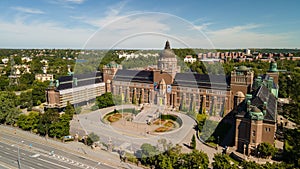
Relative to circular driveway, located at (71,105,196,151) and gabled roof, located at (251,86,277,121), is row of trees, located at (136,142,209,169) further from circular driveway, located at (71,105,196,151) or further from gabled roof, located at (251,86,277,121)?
gabled roof, located at (251,86,277,121)

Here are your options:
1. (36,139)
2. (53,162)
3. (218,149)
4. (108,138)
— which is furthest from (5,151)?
(218,149)

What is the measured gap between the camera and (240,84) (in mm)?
32469

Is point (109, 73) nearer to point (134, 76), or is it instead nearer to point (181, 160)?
point (134, 76)

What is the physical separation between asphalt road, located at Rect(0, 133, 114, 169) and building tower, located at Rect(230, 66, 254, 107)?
2064 cm

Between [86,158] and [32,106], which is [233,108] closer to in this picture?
[86,158]

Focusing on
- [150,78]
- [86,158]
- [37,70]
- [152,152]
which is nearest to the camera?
[152,152]

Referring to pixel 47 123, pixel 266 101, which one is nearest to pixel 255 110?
pixel 266 101

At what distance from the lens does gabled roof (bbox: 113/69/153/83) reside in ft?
137

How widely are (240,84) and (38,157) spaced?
1076 inches

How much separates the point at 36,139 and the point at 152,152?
1550cm

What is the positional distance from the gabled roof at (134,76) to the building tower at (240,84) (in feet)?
47.2

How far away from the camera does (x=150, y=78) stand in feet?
135

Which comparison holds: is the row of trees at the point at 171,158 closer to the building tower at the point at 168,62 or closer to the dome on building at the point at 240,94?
the dome on building at the point at 240,94

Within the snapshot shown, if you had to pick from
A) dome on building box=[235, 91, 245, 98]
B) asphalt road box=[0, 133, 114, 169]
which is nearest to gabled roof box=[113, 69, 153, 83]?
dome on building box=[235, 91, 245, 98]
